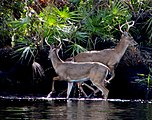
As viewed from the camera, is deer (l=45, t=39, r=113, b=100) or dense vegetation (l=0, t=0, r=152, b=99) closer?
deer (l=45, t=39, r=113, b=100)

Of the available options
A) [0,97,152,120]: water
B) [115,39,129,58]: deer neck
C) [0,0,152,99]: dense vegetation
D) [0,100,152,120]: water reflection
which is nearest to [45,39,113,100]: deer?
[0,97,152,120]: water

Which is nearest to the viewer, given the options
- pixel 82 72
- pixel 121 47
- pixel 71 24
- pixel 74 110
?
pixel 74 110

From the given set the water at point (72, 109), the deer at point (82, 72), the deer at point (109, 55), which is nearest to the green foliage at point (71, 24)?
the deer at point (109, 55)

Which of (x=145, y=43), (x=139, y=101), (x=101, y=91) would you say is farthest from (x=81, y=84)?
(x=145, y=43)

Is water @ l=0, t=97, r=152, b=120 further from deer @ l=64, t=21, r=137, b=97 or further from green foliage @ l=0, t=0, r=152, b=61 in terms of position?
green foliage @ l=0, t=0, r=152, b=61

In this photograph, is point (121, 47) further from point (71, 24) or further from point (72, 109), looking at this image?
point (72, 109)

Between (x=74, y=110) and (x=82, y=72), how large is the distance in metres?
4.23

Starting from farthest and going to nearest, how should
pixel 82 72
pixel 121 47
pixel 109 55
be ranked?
pixel 121 47 < pixel 109 55 < pixel 82 72

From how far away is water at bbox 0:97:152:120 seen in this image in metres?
14.3

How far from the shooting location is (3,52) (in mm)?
22594

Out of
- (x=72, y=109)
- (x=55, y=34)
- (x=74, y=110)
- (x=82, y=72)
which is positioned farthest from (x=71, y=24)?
(x=74, y=110)

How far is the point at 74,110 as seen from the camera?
15.8 metres

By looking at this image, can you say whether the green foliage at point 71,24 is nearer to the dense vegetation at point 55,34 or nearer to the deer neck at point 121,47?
the dense vegetation at point 55,34

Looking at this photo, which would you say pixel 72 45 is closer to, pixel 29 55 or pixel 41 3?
pixel 29 55
